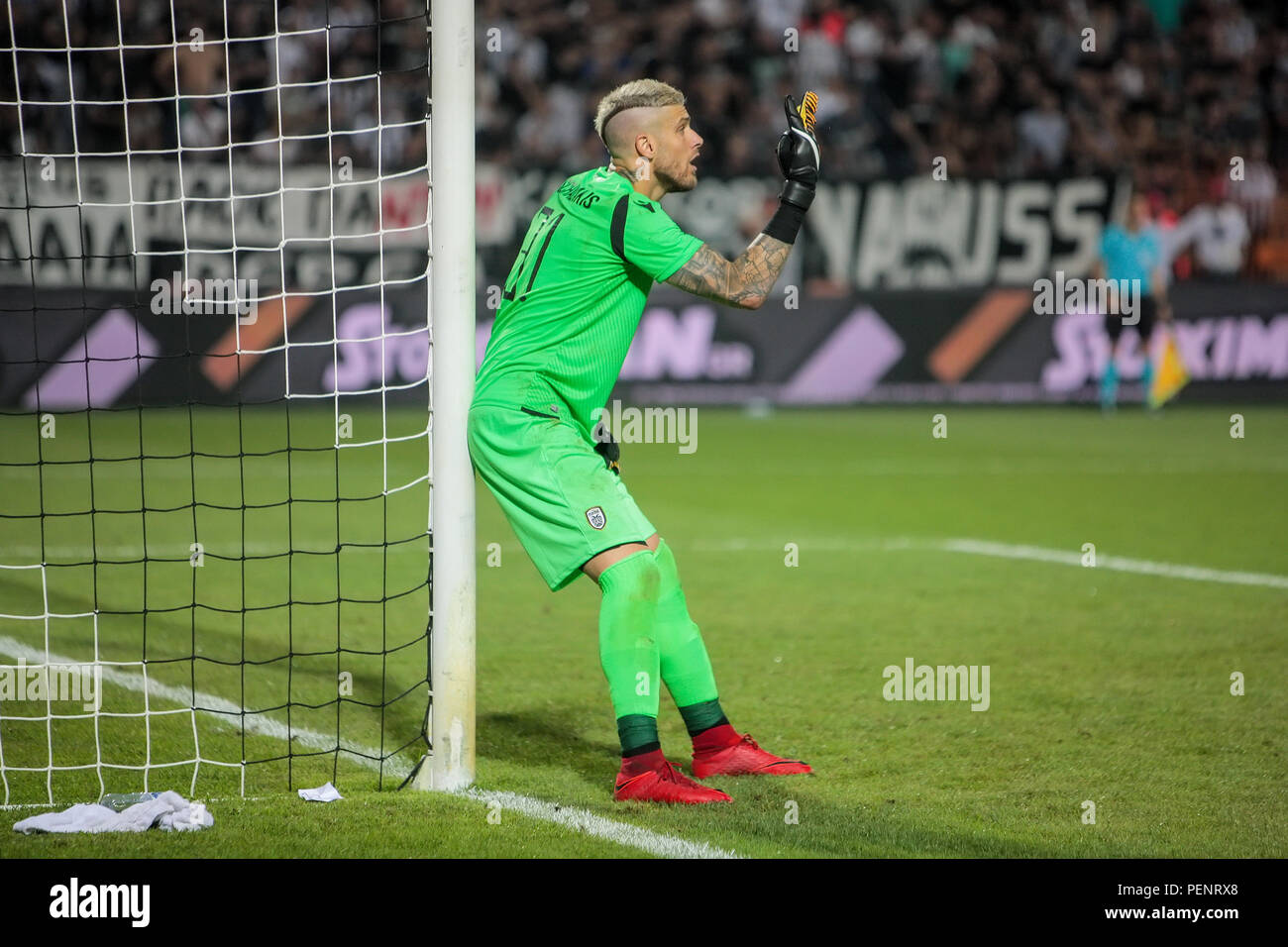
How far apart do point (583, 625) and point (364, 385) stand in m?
10.7

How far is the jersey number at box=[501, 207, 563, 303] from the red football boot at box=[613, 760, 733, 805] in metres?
1.47

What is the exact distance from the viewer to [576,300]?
4500 millimetres

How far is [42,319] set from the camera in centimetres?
1599

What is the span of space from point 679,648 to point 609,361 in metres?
0.92

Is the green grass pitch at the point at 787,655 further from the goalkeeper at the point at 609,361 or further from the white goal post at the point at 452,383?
the goalkeeper at the point at 609,361

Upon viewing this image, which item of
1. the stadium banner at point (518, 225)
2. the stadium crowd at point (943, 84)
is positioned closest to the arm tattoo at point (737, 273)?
the stadium banner at point (518, 225)

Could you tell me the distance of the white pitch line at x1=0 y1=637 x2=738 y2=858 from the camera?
3988mm

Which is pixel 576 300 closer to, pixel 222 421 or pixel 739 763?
pixel 739 763

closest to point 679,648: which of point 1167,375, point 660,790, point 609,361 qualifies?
point 660,790

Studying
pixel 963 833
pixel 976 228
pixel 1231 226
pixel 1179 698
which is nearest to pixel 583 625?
pixel 1179 698

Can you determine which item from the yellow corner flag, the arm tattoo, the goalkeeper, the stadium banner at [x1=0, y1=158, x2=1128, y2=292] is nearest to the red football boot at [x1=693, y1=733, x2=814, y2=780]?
the goalkeeper

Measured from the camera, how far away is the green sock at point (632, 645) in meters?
4.39

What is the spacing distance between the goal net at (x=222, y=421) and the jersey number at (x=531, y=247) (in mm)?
183
